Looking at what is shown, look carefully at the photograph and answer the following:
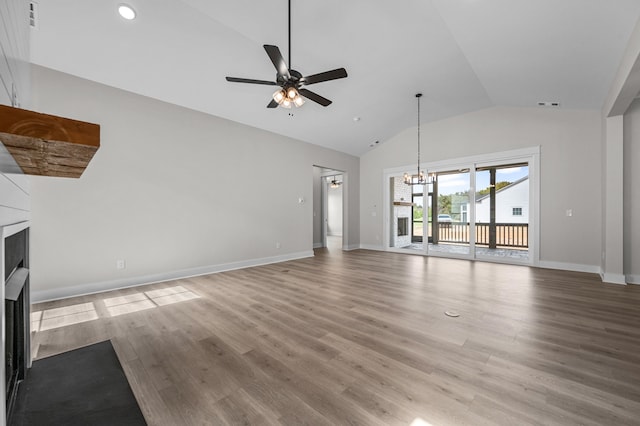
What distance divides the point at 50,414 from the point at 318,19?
4.30 metres

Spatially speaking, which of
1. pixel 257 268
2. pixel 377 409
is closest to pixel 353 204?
pixel 257 268

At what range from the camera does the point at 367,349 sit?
87.4 inches

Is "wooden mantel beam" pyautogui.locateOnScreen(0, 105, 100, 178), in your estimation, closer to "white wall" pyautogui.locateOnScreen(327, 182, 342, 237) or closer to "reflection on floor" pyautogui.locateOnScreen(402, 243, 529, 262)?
"reflection on floor" pyautogui.locateOnScreen(402, 243, 529, 262)

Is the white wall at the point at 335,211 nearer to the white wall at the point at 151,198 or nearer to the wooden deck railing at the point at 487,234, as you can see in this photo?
the wooden deck railing at the point at 487,234

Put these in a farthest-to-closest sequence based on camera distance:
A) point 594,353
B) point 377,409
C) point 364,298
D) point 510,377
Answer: point 364,298 → point 594,353 → point 510,377 → point 377,409

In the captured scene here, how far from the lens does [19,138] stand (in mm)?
588

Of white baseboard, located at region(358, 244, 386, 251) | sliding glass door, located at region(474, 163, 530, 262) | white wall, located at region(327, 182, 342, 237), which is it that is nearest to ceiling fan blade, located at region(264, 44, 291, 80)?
sliding glass door, located at region(474, 163, 530, 262)

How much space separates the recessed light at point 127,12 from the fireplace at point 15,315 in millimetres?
2695

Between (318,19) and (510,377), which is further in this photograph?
(318,19)

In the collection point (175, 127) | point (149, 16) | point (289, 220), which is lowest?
point (289, 220)

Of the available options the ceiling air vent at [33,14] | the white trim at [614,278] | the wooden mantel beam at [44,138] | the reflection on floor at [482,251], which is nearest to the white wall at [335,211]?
the reflection on floor at [482,251]

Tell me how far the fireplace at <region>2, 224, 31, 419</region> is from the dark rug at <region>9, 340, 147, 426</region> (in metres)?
0.11

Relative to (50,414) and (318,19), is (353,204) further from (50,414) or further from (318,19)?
(50,414)

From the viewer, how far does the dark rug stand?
1377mm
